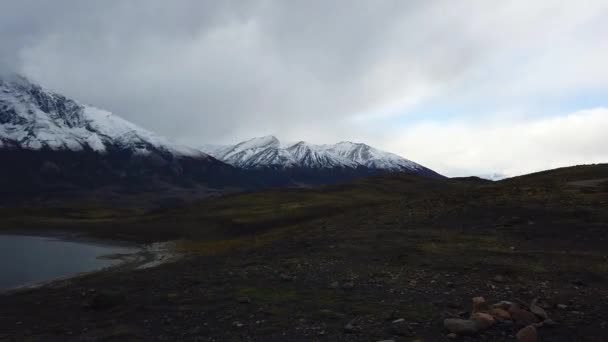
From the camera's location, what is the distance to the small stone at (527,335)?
13.2 m

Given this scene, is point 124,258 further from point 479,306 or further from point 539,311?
point 539,311

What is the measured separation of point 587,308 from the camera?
16156 mm

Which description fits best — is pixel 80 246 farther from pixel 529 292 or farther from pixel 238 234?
pixel 529 292

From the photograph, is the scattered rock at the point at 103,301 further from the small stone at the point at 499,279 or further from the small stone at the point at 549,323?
the small stone at the point at 549,323

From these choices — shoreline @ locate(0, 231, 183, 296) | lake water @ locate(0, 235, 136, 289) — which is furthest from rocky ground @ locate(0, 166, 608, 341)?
lake water @ locate(0, 235, 136, 289)

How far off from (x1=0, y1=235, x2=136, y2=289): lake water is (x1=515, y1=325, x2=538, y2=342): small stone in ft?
129

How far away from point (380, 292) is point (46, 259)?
51.5m

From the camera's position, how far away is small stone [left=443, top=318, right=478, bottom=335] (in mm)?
14062

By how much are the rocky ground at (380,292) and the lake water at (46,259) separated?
599 inches

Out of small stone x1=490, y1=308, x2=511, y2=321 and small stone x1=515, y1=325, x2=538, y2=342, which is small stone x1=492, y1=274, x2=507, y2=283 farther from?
small stone x1=515, y1=325, x2=538, y2=342

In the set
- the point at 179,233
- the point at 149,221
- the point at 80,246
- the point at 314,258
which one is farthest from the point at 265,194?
the point at 314,258

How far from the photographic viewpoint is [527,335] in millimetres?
13227

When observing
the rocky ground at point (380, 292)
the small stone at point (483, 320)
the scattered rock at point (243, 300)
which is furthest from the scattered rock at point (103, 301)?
the small stone at point (483, 320)

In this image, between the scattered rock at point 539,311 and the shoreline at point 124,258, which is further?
the shoreline at point 124,258
